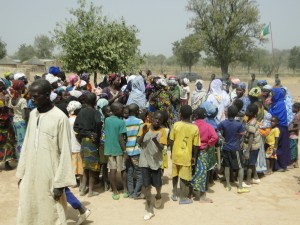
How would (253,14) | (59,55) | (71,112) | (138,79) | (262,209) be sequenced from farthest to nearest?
1. (253,14)
2. (59,55)
3. (138,79)
4. (71,112)
5. (262,209)

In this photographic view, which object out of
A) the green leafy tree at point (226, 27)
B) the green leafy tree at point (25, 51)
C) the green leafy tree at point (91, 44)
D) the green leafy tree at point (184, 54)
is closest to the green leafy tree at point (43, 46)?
the green leafy tree at point (25, 51)

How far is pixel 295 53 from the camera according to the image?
208 ft

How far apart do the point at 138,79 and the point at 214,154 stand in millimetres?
2801

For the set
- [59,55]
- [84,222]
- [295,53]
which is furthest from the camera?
[295,53]

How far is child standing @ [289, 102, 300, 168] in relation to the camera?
6.84 m

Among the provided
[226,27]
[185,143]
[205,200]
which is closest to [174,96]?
[185,143]

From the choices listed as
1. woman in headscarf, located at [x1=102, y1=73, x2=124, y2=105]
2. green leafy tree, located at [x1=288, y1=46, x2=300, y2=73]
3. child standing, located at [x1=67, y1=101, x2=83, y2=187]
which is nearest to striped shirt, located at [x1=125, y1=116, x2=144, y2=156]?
child standing, located at [x1=67, y1=101, x2=83, y2=187]

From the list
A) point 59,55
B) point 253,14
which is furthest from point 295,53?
point 59,55

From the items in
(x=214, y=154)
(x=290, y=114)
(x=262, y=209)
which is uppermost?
(x=290, y=114)

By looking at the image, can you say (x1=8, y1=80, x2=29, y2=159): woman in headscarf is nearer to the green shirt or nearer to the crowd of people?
the crowd of people

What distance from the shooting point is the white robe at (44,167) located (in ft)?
10.1

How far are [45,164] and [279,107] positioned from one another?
518 centimetres

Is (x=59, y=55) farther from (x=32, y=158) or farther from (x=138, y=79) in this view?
(x=32, y=158)

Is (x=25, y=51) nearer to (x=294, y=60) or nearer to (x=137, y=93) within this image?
(x=294, y=60)
